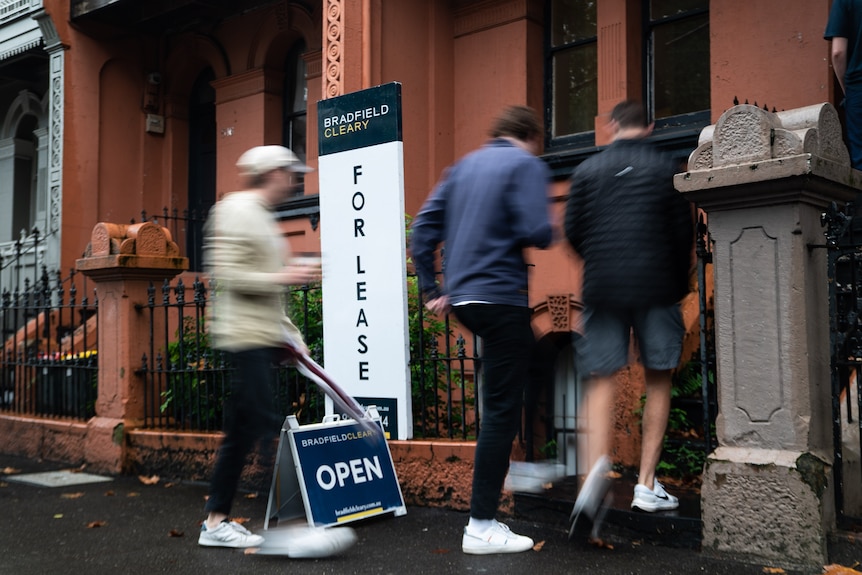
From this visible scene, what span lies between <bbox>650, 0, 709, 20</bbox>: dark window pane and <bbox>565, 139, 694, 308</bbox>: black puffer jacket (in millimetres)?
5252

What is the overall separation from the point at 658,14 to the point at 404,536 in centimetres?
651

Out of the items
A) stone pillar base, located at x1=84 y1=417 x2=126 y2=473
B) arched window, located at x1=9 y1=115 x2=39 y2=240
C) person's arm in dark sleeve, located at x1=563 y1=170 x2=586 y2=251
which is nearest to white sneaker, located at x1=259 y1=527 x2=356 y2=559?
person's arm in dark sleeve, located at x1=563 y1=170 x2=586 y2=251

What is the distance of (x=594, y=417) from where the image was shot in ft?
13.5

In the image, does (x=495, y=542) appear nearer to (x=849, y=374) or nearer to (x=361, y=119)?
(x=849, y=374)

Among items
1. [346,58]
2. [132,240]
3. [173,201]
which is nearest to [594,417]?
[132,240]

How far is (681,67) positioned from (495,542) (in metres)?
6.37

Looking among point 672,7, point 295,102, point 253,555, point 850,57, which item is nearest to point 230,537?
point 253,555

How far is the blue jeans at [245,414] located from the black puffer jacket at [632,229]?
159cm

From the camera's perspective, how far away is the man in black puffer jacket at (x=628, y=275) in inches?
163

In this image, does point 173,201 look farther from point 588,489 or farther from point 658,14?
point 588,489

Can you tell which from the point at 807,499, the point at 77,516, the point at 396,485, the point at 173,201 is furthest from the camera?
the point at 173,201

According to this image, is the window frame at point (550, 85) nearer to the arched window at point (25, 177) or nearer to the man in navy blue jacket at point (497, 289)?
the man in navy blue jacket at point (497, 289)

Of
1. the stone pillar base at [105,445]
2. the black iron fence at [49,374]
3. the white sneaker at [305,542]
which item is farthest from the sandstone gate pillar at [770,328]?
the black iron fence at [49,374]

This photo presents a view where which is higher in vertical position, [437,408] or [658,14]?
[658,14]
